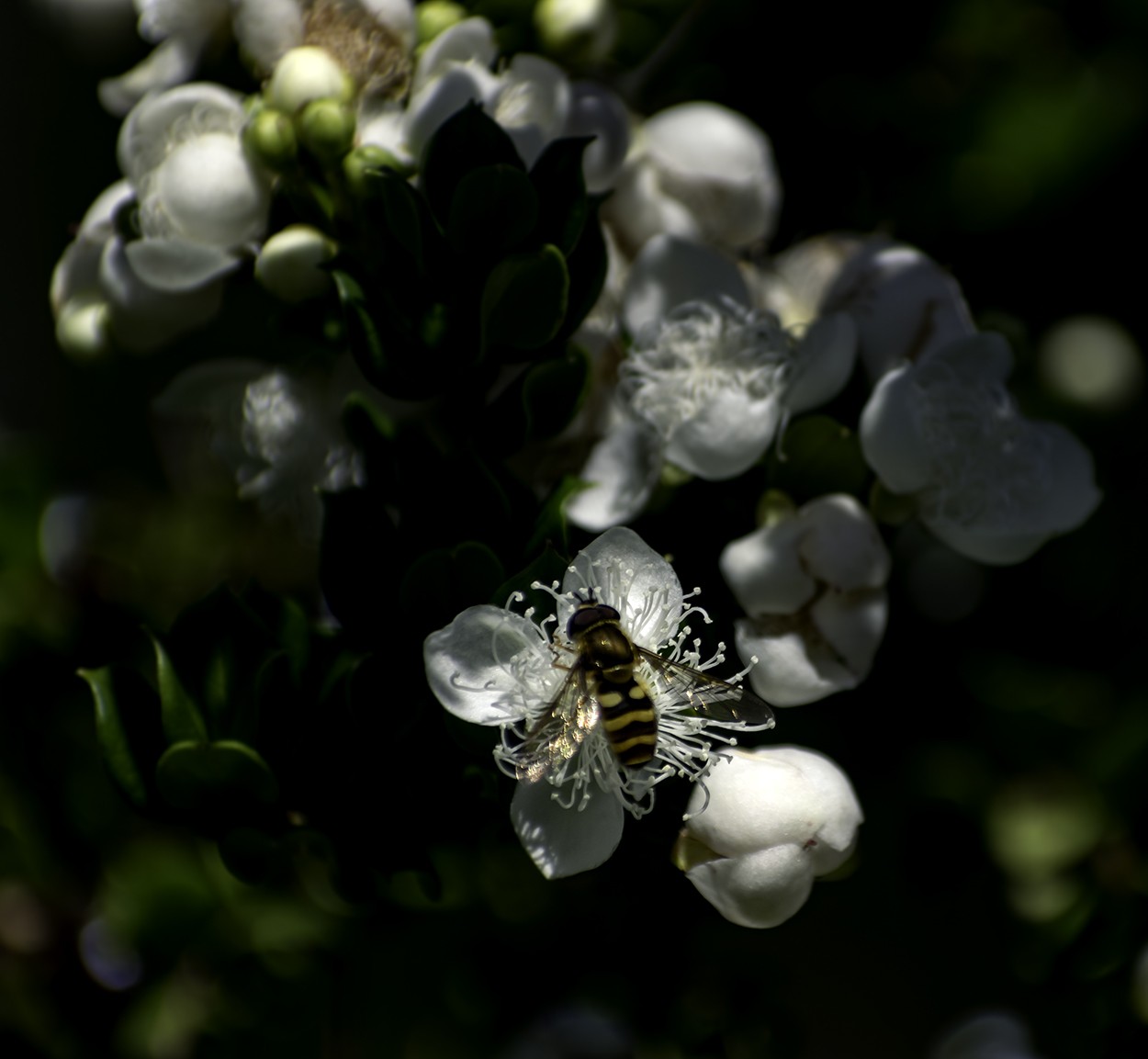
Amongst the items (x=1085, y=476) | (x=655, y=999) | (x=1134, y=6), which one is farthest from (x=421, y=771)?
(x=1134, y=6)

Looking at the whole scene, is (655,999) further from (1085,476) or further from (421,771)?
(1085,476)

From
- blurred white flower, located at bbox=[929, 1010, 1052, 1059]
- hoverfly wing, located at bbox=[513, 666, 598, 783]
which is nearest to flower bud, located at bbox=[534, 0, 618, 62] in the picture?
hoverfly wing, located at bbox=[513, 666, 598, 783]

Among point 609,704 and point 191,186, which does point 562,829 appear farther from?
point 191,186

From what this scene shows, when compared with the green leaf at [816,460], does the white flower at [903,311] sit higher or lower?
higher

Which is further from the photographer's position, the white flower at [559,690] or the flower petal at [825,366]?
the flower petal at [825,366]

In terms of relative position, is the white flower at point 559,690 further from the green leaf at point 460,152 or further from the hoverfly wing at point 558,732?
the green leaf at point 460,152

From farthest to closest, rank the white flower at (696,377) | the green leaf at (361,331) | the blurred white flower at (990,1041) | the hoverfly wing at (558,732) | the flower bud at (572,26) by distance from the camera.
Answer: the blurred white flower at (990,1041) < the flower bud at (572,26) < the white flower at (696,377) < the green leaf at (361,331) < the hoverfly wing at (558,732)

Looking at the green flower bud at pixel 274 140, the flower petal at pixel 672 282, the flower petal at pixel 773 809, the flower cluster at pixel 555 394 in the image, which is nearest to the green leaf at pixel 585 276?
the flower cluster at pixel 555 394
